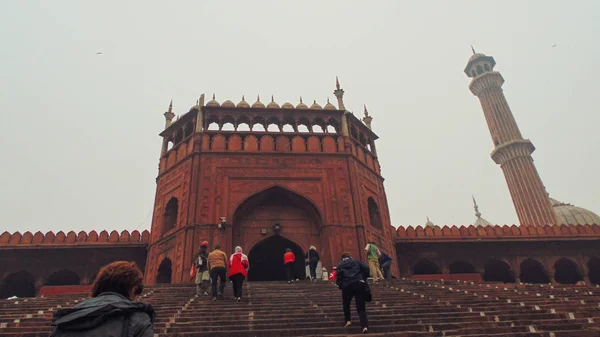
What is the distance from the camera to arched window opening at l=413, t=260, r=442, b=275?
18.9m

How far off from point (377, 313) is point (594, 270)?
1811 cm

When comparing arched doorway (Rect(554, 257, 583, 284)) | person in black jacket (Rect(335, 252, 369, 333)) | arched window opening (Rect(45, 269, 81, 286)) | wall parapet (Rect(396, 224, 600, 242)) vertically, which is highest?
wall parapet (Rect(396, 224, 600, 242))

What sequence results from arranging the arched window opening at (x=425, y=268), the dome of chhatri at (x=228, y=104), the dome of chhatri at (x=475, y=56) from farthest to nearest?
the dome of chhatri at (x=475, y=56) → the arched window opening at (x=425, y=268) → the dome of chhatri at (x=228, y=104)

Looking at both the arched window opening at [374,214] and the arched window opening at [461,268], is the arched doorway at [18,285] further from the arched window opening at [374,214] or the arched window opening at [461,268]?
the arched window opening at [461,268]

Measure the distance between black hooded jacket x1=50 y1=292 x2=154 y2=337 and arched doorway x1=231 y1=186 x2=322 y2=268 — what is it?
1362 centimetres

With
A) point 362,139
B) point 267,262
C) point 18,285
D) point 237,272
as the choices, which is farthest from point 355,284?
point 18,285

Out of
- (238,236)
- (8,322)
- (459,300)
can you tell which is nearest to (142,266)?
(238,236)

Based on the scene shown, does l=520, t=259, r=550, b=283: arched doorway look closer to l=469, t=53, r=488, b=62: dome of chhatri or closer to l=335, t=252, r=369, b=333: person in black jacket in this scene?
l=335, t=252, r=369, b=333: person in black jacket

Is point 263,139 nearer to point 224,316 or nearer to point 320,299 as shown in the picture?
point 320,299

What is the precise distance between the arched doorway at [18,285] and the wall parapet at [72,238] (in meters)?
1.22

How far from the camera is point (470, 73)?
124ft

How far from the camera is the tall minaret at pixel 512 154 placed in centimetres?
3041

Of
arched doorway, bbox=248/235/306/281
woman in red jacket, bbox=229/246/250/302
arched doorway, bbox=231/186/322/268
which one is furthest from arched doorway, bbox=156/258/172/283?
woman in red jacket, bbox=229/246/250/302

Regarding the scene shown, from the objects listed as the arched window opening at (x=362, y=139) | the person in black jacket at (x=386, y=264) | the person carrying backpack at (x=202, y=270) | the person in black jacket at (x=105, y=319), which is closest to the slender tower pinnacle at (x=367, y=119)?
the arched window opening at (x=362, y=139)
